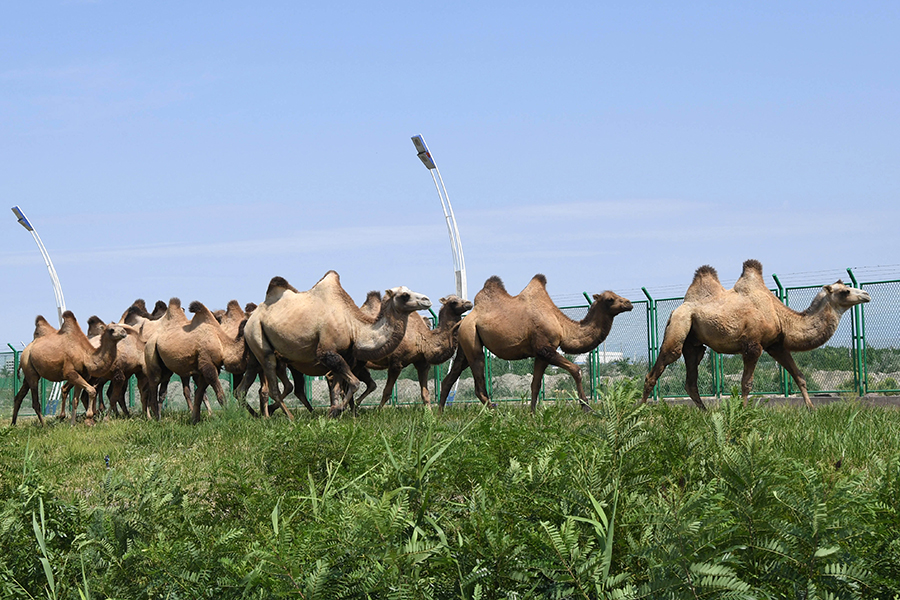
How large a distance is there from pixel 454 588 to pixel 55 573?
2176 millimetres

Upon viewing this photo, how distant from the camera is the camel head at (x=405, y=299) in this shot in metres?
13.7

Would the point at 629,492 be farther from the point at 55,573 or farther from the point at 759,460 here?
the point at 55,573

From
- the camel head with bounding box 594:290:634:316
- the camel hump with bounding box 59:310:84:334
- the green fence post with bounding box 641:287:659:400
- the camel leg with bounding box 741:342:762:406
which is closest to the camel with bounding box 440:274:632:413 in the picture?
the camel head with bounding box 594:290:634:316

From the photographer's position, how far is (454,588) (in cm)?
310

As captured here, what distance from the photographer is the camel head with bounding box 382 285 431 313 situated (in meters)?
13.7

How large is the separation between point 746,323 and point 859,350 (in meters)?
6.71

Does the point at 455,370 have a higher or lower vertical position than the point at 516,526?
higher

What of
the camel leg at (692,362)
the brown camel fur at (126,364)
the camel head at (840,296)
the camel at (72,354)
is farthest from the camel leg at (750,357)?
the brown camel fur at (126,364)

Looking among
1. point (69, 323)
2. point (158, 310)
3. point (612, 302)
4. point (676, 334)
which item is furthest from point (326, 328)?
point (158, 310)

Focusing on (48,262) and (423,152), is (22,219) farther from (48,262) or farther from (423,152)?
(423,152)

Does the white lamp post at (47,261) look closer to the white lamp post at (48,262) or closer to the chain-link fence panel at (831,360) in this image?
the white lamp post at (48,262)

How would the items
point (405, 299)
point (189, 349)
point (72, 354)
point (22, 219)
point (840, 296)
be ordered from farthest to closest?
point (22, 219)
point (72, 354)
point (189, 349)
point (405, 299)
point (840, 296)

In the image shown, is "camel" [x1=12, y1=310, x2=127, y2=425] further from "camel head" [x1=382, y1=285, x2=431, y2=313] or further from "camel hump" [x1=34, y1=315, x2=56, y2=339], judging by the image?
"camel head" [x1=382, y1=285, x2=431, y2=313]

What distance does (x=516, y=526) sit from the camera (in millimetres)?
3219
